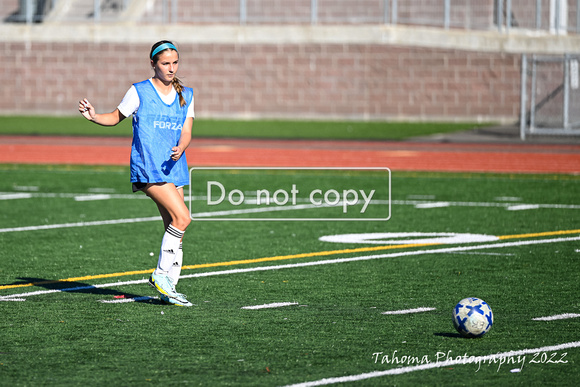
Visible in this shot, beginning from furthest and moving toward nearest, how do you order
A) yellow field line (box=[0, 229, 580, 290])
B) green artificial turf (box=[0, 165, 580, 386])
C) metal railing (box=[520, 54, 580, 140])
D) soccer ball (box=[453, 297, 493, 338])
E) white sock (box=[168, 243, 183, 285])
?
metal railing (box=[520, 54, 580, 140])
yellow field line (box=[0, 229, 580, 290])
white sock (box=[168, 243, 183, 285])
soccer ball (box=[453, 297, 493, 338])
green artificial turf (box=[0, 165, 580, 386])

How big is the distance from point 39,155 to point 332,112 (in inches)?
609

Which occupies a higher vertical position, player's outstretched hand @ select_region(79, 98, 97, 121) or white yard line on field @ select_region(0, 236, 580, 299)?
player's outstretched hand @ select_region(79, 98, 97, 121)

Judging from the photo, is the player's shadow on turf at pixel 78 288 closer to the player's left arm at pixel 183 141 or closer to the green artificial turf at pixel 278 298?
the green artificial turf at pixel 278 298

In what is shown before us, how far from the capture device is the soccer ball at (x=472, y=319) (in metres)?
6.66

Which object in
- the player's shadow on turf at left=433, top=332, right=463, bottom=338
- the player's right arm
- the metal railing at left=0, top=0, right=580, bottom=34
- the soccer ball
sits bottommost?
the player's shadow on turf at left=433, top=332, right=463, bottom=338

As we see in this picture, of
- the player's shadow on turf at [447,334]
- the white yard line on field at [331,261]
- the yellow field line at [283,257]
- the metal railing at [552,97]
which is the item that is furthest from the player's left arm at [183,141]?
the metal railing at [552,97]

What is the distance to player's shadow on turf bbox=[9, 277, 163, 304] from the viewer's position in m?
8.23

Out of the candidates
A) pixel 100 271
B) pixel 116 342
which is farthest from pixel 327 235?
pixel 116 342

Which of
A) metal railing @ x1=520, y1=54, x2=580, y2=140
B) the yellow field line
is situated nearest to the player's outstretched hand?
the yellow field line

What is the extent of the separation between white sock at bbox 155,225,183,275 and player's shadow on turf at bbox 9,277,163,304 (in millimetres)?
349

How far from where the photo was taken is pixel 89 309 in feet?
25.5

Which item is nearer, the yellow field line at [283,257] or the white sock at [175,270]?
the white sock at [175,270]

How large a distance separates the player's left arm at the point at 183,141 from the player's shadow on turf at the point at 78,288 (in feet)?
3.84

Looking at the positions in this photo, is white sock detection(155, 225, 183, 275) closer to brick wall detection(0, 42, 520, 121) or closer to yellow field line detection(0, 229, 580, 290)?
yellow field line detection(0, 229, 580, 290)
